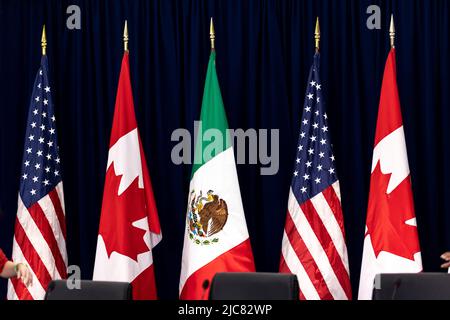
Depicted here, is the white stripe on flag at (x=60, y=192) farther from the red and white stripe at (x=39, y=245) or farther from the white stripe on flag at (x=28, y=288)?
the white stripe on flag at (x=28, y=288)

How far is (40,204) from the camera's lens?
621 cm

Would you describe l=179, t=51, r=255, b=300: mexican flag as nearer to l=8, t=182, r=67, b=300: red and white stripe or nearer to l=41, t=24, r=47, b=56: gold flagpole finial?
l=8, t=182, r=67, b=300: red and white stripe

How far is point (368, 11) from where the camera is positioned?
6562mm

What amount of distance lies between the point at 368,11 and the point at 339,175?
4.50 ft

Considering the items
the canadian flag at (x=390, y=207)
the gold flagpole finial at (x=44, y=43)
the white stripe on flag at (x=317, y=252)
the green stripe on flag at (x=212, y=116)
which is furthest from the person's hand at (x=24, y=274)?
the canadian flag at (x=390, y=207)

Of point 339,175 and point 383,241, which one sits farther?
point 339,175

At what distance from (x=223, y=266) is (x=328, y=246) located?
0.80 m

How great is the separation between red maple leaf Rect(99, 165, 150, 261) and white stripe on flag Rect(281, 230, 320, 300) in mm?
1068

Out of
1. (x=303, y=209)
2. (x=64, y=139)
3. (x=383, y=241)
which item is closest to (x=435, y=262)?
(x=383, y=241)

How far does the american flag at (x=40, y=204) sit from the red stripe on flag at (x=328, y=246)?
6.41 feet

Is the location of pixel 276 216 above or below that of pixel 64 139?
below
